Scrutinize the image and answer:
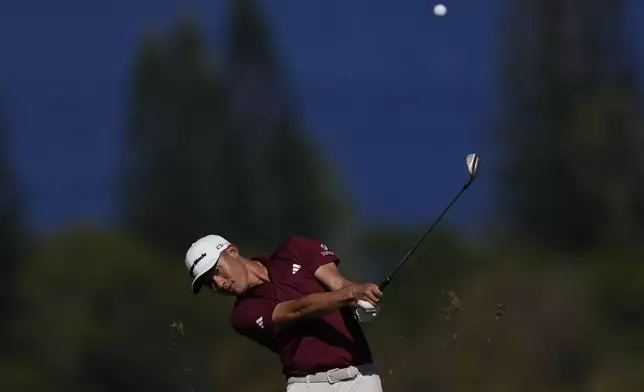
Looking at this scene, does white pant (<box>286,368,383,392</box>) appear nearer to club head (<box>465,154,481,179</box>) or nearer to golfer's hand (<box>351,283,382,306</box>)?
golfer's hand (<box>351,283,382,306</box>)

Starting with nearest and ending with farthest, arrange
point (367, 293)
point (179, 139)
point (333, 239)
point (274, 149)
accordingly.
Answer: point (367, 293) < point (333, 239) < point (274, 149) < point (179, 139)

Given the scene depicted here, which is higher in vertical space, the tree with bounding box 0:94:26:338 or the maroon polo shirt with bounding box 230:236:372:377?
the tree with bounding box 0:94:26:338

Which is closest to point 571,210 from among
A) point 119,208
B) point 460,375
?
point 460,375

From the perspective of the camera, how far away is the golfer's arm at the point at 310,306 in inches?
233

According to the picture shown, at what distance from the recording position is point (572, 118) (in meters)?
18.7

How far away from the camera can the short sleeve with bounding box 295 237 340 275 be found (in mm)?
6254

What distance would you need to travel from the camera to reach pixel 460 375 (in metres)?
12.9

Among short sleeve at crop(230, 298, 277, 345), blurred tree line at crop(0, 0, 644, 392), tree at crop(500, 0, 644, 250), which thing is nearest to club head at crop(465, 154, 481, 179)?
short sleeve at crop(230, 298, 277, 345)

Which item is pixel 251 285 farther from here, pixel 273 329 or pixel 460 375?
pixel 460 375

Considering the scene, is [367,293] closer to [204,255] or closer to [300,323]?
[300,323]

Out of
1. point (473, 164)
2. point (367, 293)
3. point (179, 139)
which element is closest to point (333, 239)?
point (179, 139)

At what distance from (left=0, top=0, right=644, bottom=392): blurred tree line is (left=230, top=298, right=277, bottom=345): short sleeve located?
12.6 feet

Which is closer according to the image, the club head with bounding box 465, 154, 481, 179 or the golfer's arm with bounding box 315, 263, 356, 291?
the golfer's arm with bounding box 315, 263, 356, 291

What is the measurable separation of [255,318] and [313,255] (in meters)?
0.31
